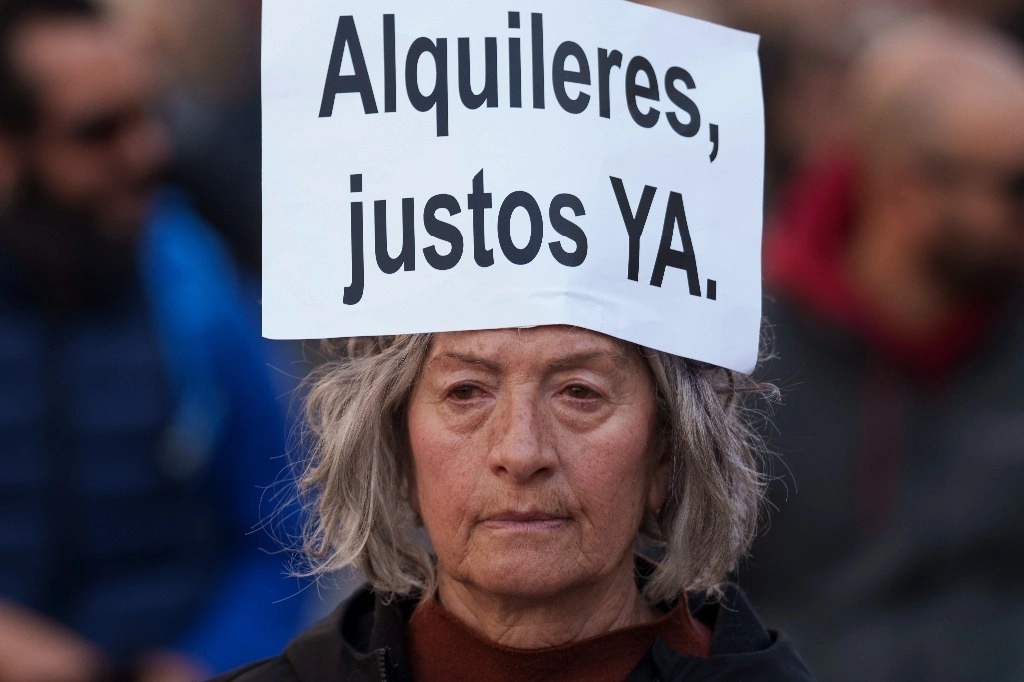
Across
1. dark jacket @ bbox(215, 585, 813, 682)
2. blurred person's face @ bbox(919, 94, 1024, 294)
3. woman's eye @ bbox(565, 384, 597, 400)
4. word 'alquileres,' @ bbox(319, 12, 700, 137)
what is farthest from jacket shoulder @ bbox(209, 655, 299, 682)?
blurred person's face @ bbox(919, 94, 1024, 294)

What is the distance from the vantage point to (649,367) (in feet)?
10.5

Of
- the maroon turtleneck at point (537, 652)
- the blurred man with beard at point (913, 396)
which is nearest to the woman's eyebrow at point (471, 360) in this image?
the maroon turtleneck at point (537, 652)

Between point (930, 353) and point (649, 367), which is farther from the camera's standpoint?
point (930, 353)

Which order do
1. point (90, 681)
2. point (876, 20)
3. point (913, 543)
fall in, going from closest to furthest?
point (90, 681) → point (913, 543) → point (876, 20)

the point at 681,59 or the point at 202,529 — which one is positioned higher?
the point at 681,59

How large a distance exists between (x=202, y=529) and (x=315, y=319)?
5.85 feet

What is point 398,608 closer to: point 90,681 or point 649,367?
point 649,367

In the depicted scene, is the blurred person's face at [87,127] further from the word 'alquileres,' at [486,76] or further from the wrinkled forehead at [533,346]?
the wrinkled forehead at [533,346]

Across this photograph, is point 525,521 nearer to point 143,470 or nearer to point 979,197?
point 143,470

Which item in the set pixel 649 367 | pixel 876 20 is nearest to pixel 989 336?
pixel 876 20

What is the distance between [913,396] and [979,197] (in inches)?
24.9

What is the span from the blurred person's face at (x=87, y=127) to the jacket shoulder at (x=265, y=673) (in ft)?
6.08

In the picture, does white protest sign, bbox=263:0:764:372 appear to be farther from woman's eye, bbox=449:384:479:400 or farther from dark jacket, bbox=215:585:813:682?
dark jacket, bbox=215:585:813:682

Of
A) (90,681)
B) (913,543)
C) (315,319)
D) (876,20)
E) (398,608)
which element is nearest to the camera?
(315,319)
